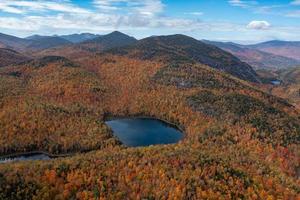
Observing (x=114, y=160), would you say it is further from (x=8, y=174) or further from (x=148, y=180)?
(x=8, y=174)

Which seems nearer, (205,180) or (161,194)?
(161,194)

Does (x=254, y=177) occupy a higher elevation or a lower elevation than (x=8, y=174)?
lower

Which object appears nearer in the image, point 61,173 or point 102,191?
point 102,191

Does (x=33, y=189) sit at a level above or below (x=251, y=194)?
above

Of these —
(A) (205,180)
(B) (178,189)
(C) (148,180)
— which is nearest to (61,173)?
(C) (148,180)

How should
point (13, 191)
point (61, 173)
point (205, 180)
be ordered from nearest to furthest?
1. point (13, 191)
2. point (61, 173)
3. point (205, 180)

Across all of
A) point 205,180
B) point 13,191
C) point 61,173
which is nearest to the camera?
point 13,191

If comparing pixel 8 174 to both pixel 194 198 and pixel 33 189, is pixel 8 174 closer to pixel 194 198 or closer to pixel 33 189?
pixel 33 189

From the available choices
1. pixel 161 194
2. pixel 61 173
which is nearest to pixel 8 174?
pixel 61 173
